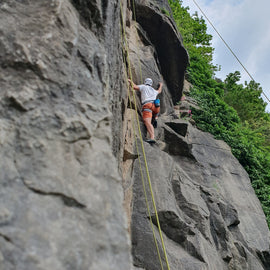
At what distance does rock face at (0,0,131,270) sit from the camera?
1.33 meters

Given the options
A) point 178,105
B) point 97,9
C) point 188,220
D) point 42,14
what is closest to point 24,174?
point 42,14

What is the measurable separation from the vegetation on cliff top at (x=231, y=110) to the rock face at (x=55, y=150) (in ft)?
27.3

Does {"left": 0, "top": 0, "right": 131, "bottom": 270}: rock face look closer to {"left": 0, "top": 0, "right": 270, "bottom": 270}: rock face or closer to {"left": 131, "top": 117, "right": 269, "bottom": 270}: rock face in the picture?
{"left": 0, "top": 0, "right": 270, "bottom": 270}: rock face

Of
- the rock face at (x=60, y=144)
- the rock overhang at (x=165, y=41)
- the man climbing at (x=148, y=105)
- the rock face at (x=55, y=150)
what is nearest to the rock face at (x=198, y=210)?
the rock face at (x=60, y=144)

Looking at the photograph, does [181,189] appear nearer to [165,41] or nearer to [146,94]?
[146,94]

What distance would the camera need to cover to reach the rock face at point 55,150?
1.33m

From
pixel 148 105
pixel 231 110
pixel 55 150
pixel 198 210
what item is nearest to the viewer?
pixel 55 150

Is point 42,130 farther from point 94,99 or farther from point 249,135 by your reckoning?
point 249,135

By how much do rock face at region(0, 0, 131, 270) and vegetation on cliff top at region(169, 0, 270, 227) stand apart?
27.3 feet

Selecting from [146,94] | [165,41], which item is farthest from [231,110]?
[146,94]

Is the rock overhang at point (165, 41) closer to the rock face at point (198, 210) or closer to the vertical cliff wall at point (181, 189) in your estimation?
the vertical cliff wall at point (181, 189)

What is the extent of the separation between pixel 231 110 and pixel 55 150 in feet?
40.9

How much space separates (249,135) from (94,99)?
12350mm

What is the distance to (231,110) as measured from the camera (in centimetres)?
1312
